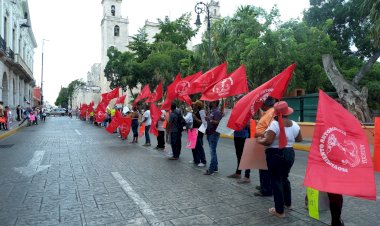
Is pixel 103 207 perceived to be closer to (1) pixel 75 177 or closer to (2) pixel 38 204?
(2) pixel 38 204

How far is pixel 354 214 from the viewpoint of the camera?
Result: 512 centimetres

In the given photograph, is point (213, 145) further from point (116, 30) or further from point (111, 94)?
point (116, 30)

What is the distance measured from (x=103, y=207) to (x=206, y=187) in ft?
6.84

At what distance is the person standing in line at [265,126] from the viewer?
5250 mm

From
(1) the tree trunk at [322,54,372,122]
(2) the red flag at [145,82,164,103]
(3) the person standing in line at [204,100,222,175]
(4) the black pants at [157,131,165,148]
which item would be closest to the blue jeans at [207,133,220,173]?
(3) the person standing in line at [204,100,222,175]

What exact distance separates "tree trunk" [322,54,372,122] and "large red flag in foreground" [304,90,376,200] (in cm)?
1304

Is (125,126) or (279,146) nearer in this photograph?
(279,146)

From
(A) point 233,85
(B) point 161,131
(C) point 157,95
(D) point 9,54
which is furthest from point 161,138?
(D) point 9,54

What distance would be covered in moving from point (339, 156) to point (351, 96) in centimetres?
1333

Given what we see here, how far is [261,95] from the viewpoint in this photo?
5.64 meters

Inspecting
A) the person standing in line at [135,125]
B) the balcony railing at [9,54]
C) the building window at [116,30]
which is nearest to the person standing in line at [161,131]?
the person standing in line at [135,125]

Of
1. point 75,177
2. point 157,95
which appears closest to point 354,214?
point 75,177

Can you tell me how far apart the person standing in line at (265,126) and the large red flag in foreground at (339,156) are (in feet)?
3.45

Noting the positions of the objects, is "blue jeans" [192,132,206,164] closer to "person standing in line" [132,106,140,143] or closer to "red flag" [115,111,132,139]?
"person standing in line" [132,106,140,143]
